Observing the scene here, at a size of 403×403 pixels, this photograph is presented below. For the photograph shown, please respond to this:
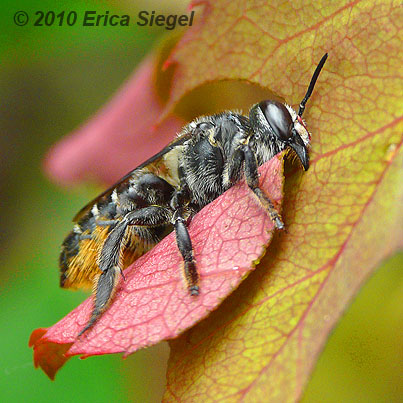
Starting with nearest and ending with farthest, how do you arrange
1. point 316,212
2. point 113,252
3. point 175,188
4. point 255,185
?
point 316,212 → point 255,185 → point 113,252 → point 175,188

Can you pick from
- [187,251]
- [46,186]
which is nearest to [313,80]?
[187,251]

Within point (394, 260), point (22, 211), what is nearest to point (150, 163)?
point (394, 260)

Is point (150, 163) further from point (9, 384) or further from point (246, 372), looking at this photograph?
point (9, 384)

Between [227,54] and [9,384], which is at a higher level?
[227,54]

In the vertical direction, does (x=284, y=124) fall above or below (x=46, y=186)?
below

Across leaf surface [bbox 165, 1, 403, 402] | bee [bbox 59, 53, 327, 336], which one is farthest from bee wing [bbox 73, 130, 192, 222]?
leaf surface [bbox 165, 1, 403, 402]

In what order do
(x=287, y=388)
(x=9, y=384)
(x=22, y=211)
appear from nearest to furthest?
(x=287, y=388)
(x=9, y=384)
(x=22, y=211)

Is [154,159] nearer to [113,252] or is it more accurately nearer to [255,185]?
[113,252]
